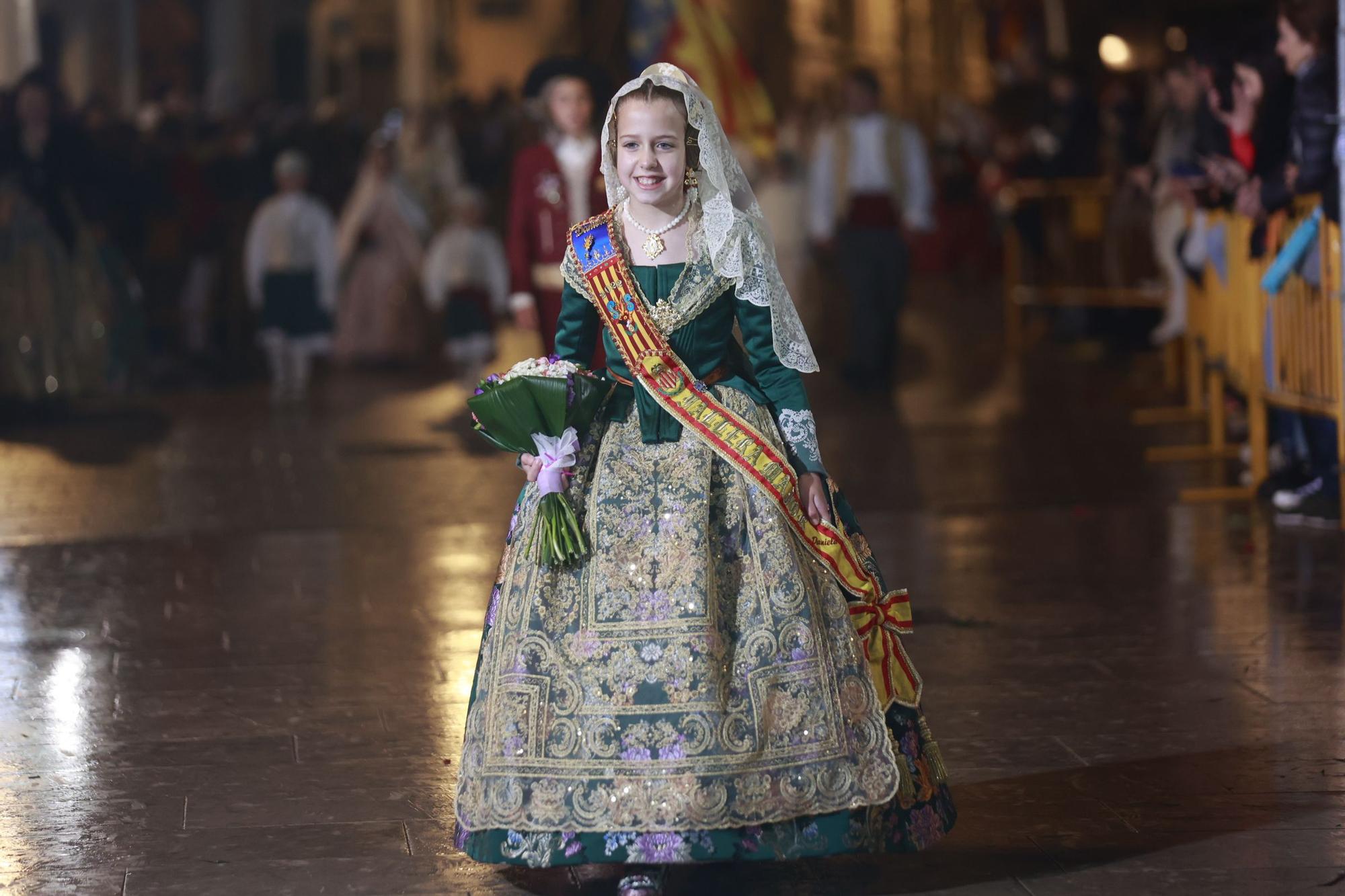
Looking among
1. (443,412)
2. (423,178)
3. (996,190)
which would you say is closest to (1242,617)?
(443,412)

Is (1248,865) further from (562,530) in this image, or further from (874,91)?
(874,91)

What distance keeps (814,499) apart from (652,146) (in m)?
0.77

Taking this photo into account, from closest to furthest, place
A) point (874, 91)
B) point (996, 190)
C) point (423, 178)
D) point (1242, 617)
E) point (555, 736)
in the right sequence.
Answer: point (555, 736) → point (1242, 617) → point (874, 91) → point (423, 178) → point (996, 190)

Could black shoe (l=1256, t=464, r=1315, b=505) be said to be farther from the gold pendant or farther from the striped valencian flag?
the striped valencian flag

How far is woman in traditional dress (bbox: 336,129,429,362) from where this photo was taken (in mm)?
17516

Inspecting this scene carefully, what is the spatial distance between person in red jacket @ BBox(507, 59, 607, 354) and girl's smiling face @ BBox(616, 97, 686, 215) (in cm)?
395

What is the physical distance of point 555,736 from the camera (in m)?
4.29

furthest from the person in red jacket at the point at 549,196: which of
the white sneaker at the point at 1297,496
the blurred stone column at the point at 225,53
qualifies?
the blurred stone column at the point at 225,53

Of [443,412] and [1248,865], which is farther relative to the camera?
[443,412]

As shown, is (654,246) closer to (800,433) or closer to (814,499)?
(800,433)

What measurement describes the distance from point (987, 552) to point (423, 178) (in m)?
14.3

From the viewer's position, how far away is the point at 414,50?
33000 millimetres

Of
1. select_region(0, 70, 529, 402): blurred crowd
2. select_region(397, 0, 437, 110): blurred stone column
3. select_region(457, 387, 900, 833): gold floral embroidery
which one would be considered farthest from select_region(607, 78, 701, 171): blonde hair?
select_region(397, 0, 437, 110): blurred stone column

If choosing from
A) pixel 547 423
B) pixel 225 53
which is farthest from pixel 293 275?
pixel 225 53
